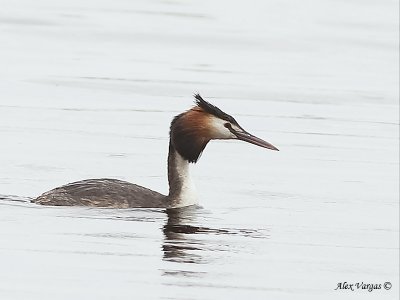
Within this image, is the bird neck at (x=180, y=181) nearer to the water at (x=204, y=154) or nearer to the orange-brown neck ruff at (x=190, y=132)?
the orange-brown neck ruff at (x=190, y=132)

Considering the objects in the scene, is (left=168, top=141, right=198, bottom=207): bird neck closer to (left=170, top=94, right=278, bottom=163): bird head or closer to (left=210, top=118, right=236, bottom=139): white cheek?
(left=170, top=94, right=278, bottom=163): bird head

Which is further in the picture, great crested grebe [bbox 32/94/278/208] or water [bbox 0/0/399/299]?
great crested grebe [bbox 32/94/278/208]

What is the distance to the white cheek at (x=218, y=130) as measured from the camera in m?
14.5

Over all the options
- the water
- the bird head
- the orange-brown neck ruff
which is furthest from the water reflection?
the bird head

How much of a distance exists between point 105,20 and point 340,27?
4812mm

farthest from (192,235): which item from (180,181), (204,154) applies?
(204,154)

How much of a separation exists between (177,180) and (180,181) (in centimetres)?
4

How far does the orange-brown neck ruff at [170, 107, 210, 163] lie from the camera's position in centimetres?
1451

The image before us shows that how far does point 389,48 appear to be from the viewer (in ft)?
95.7

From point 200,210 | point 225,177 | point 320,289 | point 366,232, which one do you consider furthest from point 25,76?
point 320,289

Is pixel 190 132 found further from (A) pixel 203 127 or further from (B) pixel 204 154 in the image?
(B) pixel 204 154

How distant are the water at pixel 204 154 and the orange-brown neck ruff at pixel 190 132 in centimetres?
53

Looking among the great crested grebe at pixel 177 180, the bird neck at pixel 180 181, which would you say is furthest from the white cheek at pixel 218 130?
the bird neck at pixel 180 181

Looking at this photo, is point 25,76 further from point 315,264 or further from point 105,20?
point 315,264
